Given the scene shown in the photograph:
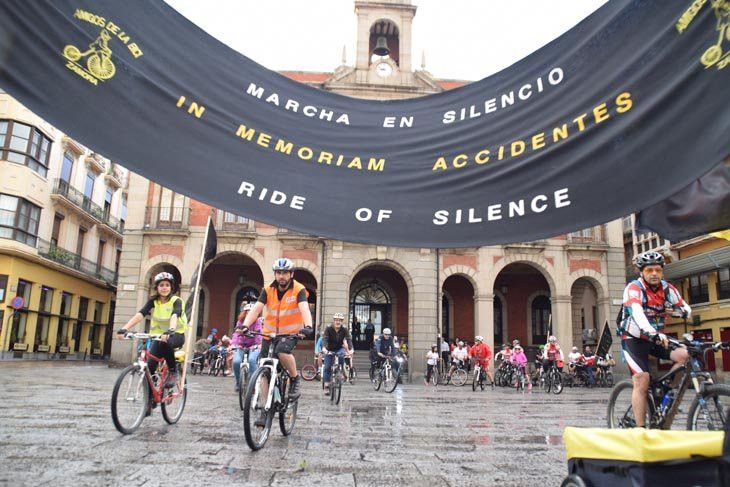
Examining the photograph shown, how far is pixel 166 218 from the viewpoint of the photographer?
83.7 feet

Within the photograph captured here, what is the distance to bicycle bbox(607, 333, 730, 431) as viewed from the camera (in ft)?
14.2

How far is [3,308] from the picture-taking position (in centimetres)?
2662

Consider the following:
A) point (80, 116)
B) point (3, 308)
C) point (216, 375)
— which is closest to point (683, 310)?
point (80, 116)

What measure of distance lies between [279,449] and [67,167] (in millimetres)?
32872

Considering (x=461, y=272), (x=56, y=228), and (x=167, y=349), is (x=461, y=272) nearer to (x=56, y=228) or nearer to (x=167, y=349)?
(x=167, y=349)

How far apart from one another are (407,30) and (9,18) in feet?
85.4

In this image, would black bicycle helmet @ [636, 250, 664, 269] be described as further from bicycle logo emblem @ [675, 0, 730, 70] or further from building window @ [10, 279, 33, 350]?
building window @ [10, 279, 33, 350]

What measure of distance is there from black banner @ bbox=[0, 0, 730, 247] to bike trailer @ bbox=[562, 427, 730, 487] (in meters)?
0.97

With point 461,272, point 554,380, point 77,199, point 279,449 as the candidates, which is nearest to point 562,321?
point 461,272

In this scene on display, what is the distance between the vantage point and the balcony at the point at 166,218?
2514 centimetres

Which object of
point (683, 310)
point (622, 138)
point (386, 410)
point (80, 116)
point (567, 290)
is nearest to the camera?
point (622, 138)

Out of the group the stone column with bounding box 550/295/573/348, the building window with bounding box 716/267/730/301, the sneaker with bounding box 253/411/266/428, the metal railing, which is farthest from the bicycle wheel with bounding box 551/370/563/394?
the metal railing

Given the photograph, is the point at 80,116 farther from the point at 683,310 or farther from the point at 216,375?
the point at 216,375

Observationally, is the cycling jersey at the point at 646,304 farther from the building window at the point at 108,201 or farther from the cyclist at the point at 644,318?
the building window at the point at 108,201
